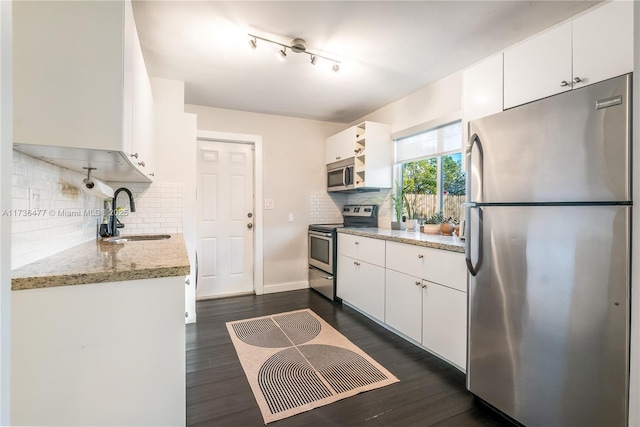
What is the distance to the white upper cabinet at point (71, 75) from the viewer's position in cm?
105

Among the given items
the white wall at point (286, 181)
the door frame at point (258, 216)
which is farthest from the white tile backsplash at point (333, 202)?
the door frame at point (258, 216)

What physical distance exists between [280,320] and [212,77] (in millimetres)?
2462

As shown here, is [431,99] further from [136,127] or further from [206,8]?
[136,127]

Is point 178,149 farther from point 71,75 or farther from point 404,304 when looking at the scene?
point 404,304

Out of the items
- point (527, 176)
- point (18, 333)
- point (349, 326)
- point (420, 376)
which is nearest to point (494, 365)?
point (420, 376)

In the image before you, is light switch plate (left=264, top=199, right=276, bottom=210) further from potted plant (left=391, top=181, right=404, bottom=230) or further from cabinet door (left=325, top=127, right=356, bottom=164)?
potted plant (left=391, top=181, right=404, bottom=230)

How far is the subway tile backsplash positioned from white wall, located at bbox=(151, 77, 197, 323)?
0.18 metres

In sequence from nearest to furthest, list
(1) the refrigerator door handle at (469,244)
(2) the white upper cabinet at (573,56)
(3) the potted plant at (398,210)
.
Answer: (2) the white upper cabinet at (573,56)
(1) the refrigerator door handle at (469,244)
(3) the potted plant at (398,210)

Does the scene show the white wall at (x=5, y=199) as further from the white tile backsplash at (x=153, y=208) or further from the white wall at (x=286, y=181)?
the white wall at (x=286, y=181)

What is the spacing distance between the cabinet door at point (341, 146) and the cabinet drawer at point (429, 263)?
60.2 inches

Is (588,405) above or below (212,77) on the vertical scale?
below

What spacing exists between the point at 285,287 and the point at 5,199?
356 centimetres

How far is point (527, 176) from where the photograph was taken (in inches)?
55.9

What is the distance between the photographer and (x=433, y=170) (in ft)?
10.1
